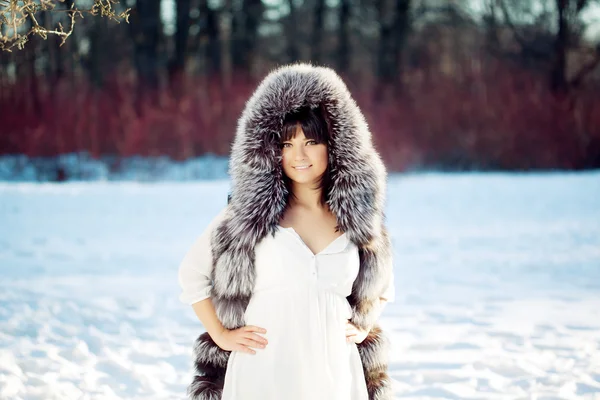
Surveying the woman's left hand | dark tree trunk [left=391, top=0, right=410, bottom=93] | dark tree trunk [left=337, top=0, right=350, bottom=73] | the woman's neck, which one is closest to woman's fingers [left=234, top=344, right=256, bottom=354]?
the woman's left hand

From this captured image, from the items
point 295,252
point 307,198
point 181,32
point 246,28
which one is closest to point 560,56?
point 246,28

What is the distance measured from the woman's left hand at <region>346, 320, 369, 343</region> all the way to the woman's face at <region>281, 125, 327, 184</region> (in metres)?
0.47

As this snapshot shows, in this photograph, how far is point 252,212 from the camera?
6.72 feet

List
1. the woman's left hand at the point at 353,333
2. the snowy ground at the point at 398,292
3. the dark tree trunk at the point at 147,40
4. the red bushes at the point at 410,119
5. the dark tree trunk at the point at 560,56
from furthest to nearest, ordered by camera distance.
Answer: the dark tree trunk at the point at 560,56
the dark tree trunk at the point at 147,40
the red bushes at the point at 410,119
the snowy ground at the point at 398,292
the woman's left hand at the point at 353,333

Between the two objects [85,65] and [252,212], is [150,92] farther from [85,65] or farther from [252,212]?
[252,212]

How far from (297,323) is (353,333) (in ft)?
0.69

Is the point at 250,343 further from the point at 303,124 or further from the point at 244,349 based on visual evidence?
the point at 303,124

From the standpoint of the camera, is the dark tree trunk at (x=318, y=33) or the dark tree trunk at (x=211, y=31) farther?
the dark tree trunk at (x=318, y=33)

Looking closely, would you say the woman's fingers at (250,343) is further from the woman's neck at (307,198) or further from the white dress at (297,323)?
the woman's neck at (307,198)

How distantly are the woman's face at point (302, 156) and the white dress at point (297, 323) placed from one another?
175mm

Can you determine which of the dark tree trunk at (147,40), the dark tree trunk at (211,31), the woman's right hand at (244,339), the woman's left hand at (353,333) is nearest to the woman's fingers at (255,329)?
the woman's right hand at (244,339)

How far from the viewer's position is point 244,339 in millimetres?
2021

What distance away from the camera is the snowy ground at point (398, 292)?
3648mm

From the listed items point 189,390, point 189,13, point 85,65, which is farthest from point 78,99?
point 189,390
